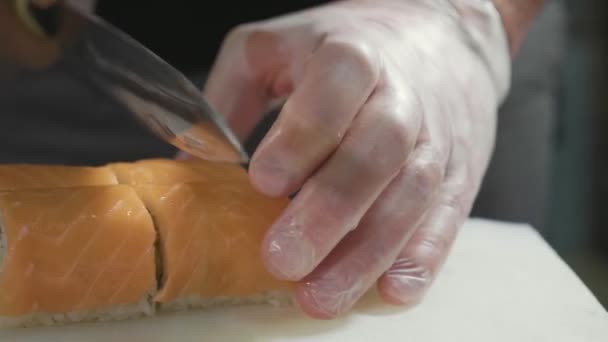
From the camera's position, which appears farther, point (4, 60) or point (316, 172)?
point (4, 60)

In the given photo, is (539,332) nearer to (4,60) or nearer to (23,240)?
(23,240)

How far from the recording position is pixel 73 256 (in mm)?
1119

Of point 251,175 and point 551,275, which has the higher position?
point 251,175

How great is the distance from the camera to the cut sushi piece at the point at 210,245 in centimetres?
118

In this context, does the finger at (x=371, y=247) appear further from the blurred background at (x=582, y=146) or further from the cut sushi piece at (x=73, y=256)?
the blurred background at (x=582, y=146)

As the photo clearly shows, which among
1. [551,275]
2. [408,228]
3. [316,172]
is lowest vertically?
[551,275]

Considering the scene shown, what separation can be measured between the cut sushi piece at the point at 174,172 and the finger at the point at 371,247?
28 centimetres

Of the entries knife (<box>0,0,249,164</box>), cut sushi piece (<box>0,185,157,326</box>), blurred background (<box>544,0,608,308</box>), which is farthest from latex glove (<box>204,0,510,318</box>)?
blurred background (<box>544,0,608,308</box>)

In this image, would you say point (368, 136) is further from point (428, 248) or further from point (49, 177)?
point (49, 177)

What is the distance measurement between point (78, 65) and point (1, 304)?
2.78ft

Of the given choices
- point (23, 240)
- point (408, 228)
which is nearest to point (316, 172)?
point (408, 228)

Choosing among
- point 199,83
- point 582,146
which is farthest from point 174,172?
point 582,146

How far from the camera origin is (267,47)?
1.58m

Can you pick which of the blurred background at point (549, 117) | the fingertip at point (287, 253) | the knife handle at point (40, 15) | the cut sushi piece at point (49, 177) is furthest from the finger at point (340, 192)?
the blurred background at point (549, 117)
